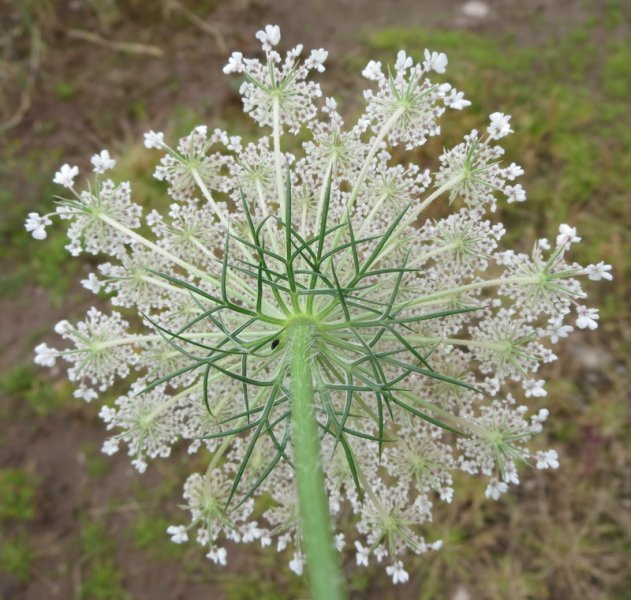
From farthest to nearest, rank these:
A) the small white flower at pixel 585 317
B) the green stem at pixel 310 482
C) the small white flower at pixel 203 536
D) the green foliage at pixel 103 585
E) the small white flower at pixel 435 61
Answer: the green foliage at pixel 103 585 < the small white flower at pixel 203 536 < the small white flower at pixel 435 61 < the small white flower at pixel 585 317 < the green stem at pixel 310 482

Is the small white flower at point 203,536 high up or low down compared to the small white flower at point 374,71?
down

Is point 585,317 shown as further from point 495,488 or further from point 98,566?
point 98,566

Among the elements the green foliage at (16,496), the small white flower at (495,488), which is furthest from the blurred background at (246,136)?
the small white flower at (495,488)

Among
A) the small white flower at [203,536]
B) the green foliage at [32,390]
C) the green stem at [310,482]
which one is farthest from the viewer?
the green foliage at [32,390]

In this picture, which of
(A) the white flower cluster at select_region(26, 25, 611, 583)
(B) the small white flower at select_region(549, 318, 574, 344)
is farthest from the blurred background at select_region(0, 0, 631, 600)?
(B) the small white flower at select_region(549, 318, 574, 344)

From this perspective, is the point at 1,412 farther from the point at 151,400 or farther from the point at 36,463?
the point at 151,400

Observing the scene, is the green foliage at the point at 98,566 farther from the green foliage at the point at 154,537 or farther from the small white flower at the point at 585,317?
the small white flower at the point at 585,317

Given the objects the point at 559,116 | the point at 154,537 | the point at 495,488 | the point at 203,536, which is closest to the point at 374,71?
the point at 495,488

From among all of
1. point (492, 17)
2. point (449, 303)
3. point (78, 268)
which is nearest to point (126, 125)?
point (78, 268)
